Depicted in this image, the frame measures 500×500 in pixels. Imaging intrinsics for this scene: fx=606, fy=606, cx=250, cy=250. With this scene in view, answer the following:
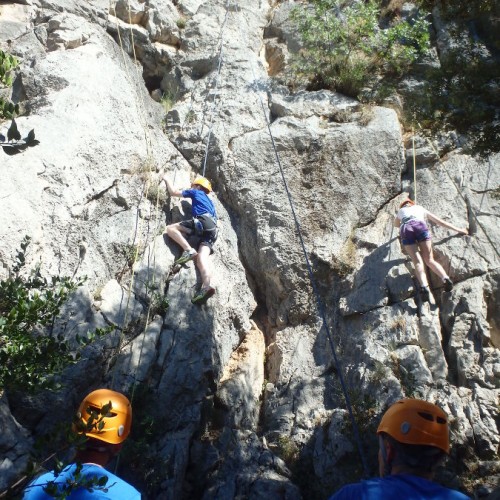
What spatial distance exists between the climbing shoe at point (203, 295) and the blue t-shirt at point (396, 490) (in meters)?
5.00

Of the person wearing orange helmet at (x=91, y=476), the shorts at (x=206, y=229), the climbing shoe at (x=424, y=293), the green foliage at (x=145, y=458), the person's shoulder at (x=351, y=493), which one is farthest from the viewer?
the shorts at (x=206, y=229)

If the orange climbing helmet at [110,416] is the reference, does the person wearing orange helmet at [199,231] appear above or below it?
below

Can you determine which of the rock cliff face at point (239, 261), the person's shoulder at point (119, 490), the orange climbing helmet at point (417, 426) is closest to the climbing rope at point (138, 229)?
the rock cliff face at point (239, 261)

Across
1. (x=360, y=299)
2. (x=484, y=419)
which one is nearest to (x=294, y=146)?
(x=360, y=299)

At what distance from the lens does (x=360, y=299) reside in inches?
314

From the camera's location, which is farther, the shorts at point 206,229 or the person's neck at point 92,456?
the shorts at point 206,229

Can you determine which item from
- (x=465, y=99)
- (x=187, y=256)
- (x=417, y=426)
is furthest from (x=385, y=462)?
(x=187, y=256)

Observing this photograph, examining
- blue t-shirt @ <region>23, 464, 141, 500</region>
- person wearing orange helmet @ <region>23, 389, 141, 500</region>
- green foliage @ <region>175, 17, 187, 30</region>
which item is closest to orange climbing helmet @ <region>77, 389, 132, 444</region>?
person wearing orange helmet @ <region>23, 389, 141, 500</region>

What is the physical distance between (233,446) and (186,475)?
1.84 ft

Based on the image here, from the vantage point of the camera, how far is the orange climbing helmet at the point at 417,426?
2730 millimetres

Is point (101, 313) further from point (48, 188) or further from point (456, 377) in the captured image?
point (456, 377)

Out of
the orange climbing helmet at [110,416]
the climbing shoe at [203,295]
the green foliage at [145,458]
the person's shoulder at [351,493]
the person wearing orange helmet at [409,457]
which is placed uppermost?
the person's shoulder at [351,493]

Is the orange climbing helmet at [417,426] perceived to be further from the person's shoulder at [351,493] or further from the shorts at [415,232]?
the shorts at [415,232]

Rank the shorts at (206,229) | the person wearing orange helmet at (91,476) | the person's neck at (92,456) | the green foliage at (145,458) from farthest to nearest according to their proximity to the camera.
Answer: the shorts at (206,229) < the green foliage at (145,458) < the person's neck at (92,456) < the person wearing orange helmet at (91,476)
